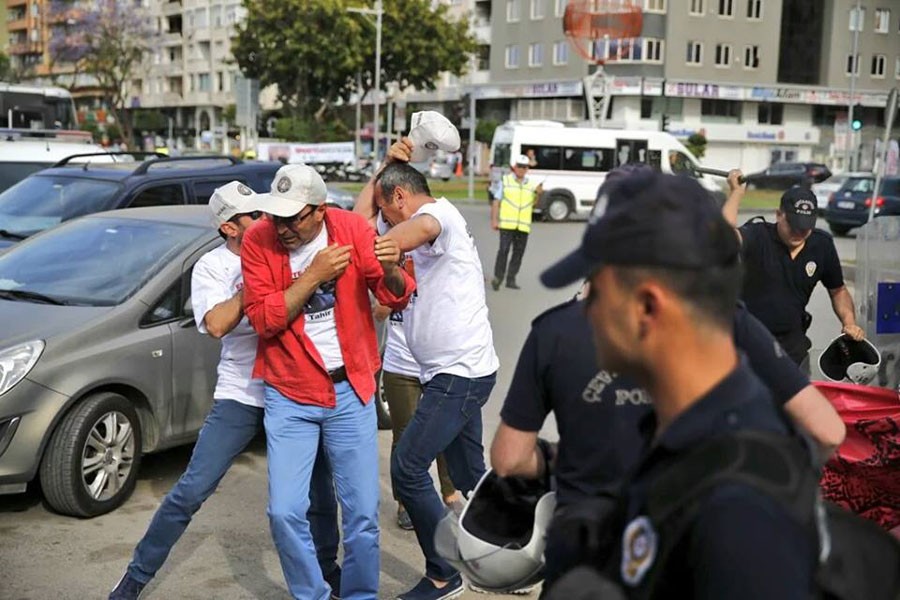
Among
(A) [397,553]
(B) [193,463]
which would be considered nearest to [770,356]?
(B) [193,463]

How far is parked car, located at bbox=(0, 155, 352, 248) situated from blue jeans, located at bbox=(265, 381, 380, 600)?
5.21 meters

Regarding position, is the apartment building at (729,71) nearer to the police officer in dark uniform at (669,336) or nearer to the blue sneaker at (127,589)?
the blue sneaker at (127,589)

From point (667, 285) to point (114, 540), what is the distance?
14.5 feet

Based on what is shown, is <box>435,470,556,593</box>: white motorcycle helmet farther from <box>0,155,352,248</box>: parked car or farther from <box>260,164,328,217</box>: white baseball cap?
<box>0,155,352,248</box>: parked car

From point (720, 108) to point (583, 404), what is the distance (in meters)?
63.7

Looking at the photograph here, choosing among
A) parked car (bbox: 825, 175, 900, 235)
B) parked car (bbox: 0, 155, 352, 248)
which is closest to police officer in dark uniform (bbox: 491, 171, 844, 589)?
parked car (bbox: 0, 155, 352, 248)

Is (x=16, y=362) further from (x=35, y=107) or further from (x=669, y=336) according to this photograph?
(x=35, y=107)

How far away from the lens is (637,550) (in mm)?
1486

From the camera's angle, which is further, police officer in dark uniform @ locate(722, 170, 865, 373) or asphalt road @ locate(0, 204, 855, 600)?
police officer in dark uniform @ locate(722, 170, 865, 373)

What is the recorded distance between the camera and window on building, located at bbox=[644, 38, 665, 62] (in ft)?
198

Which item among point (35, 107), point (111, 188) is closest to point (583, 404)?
point (111, 188)

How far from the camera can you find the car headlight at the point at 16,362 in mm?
5336

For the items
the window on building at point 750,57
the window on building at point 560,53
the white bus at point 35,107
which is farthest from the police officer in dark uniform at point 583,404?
the window on building at point 750,57

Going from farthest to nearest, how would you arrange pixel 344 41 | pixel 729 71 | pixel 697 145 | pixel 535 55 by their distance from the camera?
pixel 535 55 → pixel 729 71 → pixel 697 145 → pixel 344 41
